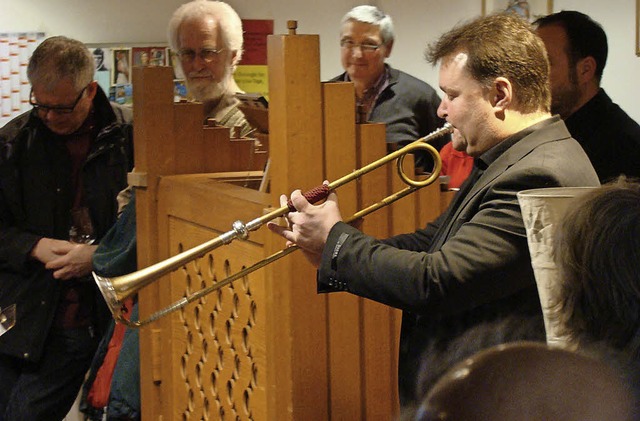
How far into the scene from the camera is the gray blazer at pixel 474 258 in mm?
1954

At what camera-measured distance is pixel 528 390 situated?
0.85 meters

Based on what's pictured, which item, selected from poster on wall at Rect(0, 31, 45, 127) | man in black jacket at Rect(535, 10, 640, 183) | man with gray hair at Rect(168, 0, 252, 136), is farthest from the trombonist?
poster on wall at Rect(0, 31, 45, 127)

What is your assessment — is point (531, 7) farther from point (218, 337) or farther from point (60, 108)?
point (218, 337)

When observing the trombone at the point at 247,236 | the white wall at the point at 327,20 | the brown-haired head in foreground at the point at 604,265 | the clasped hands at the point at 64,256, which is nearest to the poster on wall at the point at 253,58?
the white wall at the point at 327,20

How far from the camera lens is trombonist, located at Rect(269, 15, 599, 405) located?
6.44ft

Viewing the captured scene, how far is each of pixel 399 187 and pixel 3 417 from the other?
6.19 feet

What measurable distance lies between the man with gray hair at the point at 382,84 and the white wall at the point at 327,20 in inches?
41.7

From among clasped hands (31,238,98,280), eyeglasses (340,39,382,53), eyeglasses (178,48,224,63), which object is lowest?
clasped hands (31,238,98,280)

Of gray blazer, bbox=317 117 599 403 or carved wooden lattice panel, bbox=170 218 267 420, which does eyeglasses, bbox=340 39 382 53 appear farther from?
gray blazer, bbox=317 117 599 403

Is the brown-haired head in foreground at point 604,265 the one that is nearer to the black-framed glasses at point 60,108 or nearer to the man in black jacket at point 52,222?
the man in black jacket at point 52,222

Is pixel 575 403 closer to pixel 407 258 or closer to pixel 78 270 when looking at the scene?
pixel 407 258

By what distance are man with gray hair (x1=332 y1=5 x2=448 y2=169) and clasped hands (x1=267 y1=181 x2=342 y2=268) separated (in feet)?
5.35

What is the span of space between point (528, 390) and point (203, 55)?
320 centimetres

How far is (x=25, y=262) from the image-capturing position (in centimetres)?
371
